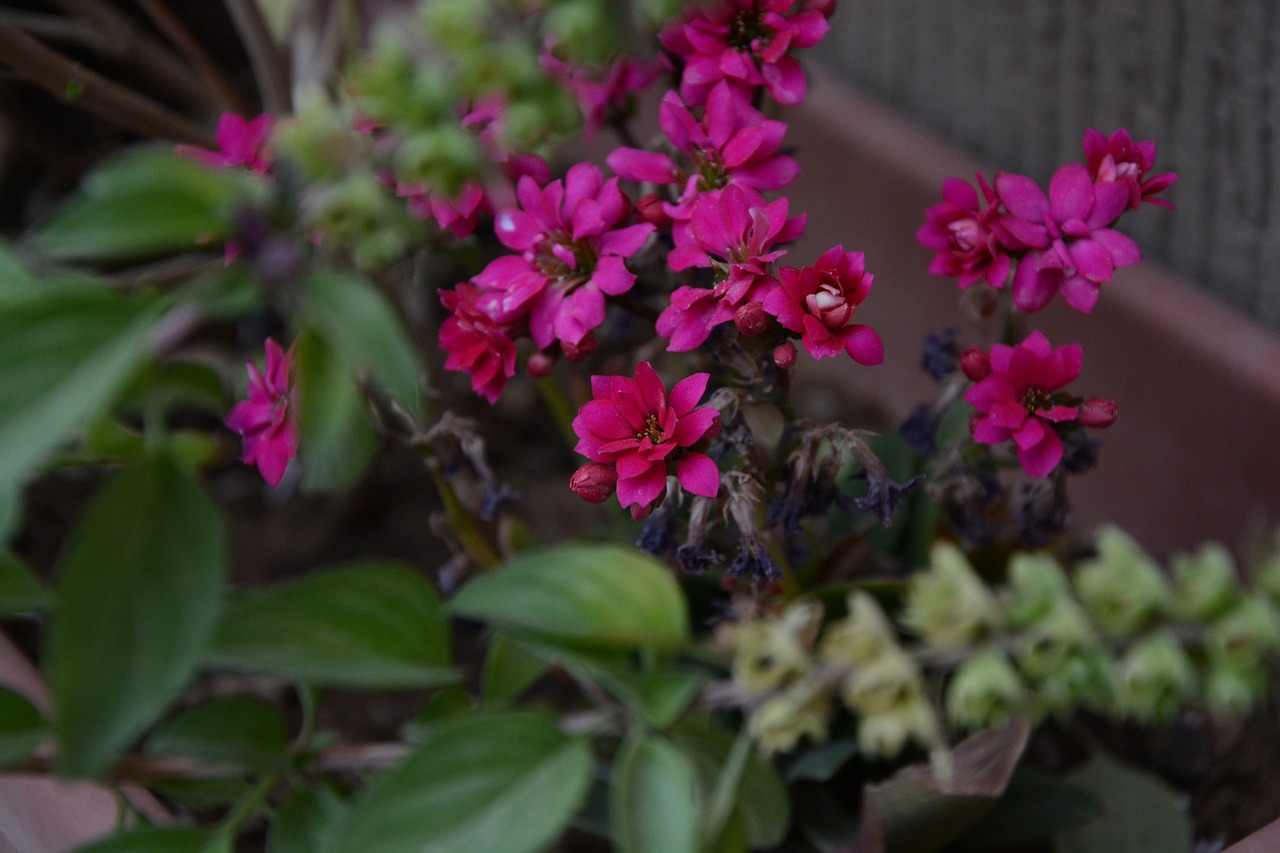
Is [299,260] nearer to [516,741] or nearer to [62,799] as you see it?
[516,741]

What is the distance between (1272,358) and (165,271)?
72 cm

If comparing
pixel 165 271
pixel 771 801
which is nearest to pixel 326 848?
pixel 771 801

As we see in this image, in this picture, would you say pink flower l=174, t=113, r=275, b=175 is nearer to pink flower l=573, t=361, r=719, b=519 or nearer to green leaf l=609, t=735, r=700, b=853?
pink flower l=573, t=361, r=719, b=519

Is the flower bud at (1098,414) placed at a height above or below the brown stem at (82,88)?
below

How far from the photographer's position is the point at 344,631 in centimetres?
41

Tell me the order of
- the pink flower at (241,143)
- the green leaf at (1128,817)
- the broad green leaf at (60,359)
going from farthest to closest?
1. the green leaf at (1128,817)
2. the pink flower at (241,143)
3. the broad green leaf at (60,359)

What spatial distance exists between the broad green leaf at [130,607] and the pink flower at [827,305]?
0.71ft

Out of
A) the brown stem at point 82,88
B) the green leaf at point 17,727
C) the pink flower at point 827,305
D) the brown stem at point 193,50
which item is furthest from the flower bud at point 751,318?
the brown stem at point 193,50

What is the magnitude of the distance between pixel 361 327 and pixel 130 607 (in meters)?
0.11

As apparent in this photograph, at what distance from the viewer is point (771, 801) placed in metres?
0.49

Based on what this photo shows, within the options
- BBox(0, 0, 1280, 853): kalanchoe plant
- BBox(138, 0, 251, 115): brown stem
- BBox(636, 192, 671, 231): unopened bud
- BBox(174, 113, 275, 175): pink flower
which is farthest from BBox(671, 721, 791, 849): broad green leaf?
BBox(138, 0, 251, 115): brown stem

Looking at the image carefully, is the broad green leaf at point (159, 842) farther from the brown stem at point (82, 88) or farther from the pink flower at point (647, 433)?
the brown stem at point (82, 88)

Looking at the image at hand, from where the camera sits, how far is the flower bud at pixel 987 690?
344 millimetres

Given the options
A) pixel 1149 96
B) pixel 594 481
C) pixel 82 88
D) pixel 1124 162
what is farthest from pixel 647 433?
pixel 1149 96
